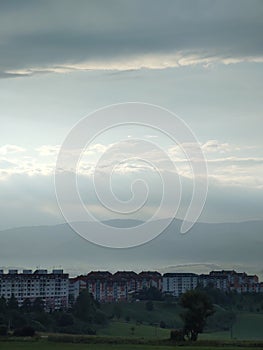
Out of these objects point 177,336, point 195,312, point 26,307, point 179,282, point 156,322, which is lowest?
point 177,336

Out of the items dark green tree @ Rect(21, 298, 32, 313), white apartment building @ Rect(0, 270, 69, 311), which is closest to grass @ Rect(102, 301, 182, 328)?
dark green tree @ Rect(21, 298, 32, 313)

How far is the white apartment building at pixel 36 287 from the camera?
281ft

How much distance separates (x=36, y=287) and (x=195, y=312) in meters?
45.8

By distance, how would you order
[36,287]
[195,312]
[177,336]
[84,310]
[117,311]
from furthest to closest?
1. [36,287]
2. [117,311]
3. [84,310]
4. [195,312]
5. [177,336]

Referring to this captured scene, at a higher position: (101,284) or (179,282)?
(179,282)

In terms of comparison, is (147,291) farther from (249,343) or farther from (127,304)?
(249,343)

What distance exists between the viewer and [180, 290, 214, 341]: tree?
4428cm

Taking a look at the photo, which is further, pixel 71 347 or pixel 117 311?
pixel 117 311

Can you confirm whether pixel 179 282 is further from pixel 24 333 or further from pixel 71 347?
pixel 71 347

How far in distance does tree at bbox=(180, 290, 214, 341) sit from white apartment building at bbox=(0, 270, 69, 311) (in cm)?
4032

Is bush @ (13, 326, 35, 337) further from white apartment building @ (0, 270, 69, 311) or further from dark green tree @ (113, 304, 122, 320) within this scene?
white apartment building @ (0, 270, 69, 311)

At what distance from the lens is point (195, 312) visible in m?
45.1

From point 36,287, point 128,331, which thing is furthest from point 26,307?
point 36,287

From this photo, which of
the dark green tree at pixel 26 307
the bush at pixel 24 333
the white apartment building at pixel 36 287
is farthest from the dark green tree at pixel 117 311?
the bush at pixel 24 333
